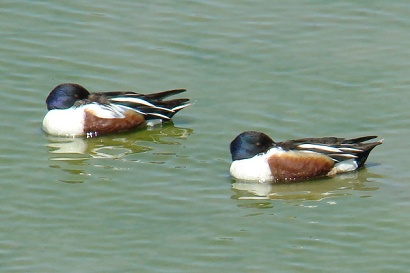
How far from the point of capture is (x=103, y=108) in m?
16.2

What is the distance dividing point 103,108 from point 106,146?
2.12 feet

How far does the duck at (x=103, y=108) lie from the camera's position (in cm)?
1606

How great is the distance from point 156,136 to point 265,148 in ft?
6.50

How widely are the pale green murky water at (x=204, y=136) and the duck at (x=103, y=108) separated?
7.6 inches

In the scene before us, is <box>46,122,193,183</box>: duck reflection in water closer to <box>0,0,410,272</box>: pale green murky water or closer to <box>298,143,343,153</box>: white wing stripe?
<box>0,0,410,272</box>: pale green murky water

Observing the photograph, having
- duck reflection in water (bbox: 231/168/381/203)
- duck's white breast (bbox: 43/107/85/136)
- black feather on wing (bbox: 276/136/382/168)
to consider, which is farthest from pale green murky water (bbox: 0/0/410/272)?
A: black feather on wing (bbox: 276/136/382/168)

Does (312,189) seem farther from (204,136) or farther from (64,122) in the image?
(64,122)

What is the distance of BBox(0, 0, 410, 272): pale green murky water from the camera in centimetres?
1227

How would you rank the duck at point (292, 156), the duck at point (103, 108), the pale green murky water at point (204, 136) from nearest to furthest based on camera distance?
the pale green murky water at point (204, 136) < the duck at point (292, 156) < the duck at point (103, 108)

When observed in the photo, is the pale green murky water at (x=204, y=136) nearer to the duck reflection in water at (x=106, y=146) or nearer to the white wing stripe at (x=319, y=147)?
the duck reflection in water at (x=106, y=146)

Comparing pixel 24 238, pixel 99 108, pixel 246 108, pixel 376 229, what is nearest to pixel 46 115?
pixel 99 108

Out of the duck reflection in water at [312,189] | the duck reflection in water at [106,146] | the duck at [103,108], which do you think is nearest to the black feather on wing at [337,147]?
the duck reflection in water at [312,189]

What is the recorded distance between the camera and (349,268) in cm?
1180

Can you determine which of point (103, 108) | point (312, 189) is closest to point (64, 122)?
point (103, 108)
